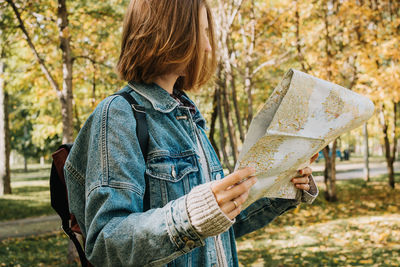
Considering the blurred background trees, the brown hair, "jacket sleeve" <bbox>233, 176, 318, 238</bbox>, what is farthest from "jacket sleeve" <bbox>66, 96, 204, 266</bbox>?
the blurred background trees

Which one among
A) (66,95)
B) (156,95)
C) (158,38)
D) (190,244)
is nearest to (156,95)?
(156,95)

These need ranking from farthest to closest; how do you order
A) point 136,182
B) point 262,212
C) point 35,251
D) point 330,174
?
point 330,174, point 35,251, point 262,212, point 136,182

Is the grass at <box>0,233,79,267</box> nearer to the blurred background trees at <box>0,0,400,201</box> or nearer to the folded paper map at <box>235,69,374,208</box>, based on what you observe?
the blurred background trees at <box>0,0,400,201</box>

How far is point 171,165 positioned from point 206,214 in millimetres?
312

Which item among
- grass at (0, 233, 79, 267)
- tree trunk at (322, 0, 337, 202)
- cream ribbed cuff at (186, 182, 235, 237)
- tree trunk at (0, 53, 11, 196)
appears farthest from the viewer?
tree trunk at (0, 53, 11, 196)

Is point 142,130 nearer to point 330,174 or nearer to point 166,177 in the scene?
point 166,177

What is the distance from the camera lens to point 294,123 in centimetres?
110

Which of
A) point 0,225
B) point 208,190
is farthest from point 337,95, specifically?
point 0,225

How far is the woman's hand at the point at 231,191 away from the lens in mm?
970

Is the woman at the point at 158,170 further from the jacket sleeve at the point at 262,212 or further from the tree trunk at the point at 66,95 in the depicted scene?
the tree trunk at the point at 66,95

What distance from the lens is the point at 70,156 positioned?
4.04 ft

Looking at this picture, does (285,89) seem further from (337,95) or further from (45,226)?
(45,226)

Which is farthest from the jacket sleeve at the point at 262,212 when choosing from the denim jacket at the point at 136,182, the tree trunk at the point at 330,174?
the tree trunk at the point at 330,174

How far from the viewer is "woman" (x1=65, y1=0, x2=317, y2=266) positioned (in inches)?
38.5
